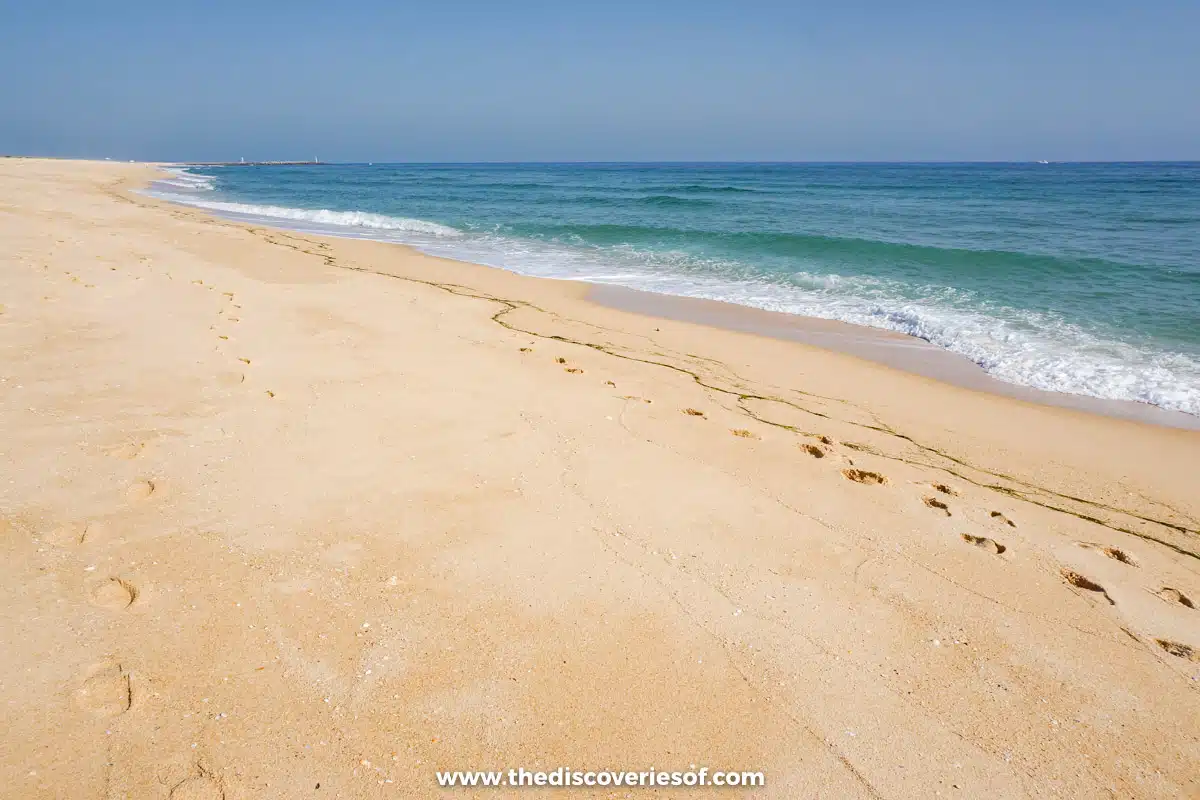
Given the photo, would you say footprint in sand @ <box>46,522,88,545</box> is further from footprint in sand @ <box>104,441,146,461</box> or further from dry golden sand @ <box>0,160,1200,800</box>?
footprint in sand @ <box>104,441,146,461</box>

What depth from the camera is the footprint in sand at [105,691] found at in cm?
197

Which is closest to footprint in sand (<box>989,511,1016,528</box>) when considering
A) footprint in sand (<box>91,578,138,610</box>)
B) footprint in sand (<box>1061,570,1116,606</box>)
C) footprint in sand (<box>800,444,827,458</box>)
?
footprint in sand (<box>1061,570,1116,606</box>)

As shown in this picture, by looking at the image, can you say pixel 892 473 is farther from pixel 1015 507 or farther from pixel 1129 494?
pixel 1129 494

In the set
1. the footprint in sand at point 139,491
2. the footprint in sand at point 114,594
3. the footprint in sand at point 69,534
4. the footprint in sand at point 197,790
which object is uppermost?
the footprint in sand at point 139,491

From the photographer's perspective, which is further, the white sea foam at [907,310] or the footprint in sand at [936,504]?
the white sea foam at [907,310]

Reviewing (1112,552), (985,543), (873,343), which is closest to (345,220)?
(873,343)

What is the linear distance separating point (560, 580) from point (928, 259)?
1261 cm

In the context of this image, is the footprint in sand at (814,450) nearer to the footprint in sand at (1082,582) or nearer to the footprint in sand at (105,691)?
the footprint in sand at (1082,582)

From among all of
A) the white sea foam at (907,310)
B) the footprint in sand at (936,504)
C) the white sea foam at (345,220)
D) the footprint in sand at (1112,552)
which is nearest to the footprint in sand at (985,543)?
the footprint in sand at (936,504)

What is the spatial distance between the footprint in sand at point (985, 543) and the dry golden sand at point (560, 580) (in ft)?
0.08

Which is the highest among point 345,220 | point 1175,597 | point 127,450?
point 345,220

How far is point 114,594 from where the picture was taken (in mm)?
2461

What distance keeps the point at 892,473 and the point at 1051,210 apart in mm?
23171

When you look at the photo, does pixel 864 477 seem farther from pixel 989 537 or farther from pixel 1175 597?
pixel 1175 597
